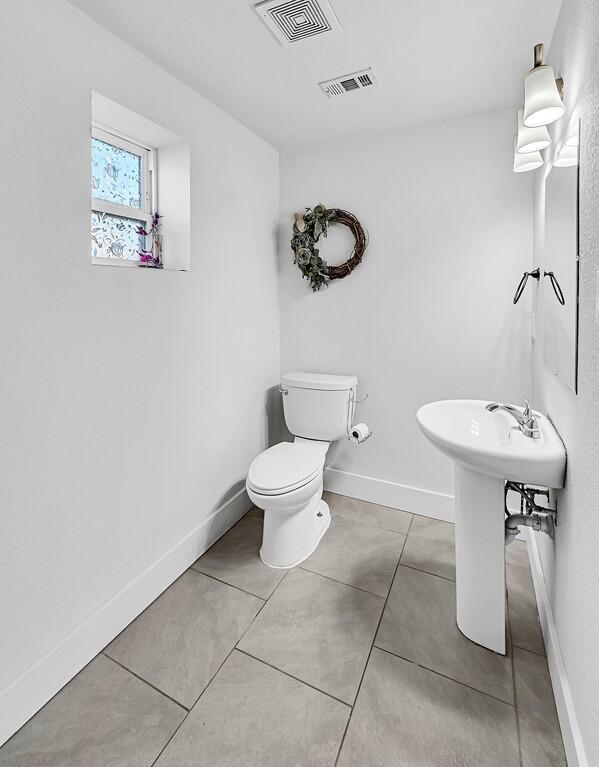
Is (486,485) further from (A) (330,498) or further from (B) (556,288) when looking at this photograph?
(A) (330,498)

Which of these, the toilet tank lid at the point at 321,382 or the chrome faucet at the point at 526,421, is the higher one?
the toilet tank lid at the point at 321,382

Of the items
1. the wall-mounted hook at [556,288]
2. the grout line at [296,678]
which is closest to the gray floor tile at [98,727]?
the grout line at [296,678]

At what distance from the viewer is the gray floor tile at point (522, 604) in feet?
4.97

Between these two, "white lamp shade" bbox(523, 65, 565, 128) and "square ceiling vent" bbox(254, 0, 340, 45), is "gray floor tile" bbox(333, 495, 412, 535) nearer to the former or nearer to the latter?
"white lamp shade" bbox(523, 65, 565, 128)

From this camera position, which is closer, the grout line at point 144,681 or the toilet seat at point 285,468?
the grout line at point 144,681

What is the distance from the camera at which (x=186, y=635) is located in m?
1.56

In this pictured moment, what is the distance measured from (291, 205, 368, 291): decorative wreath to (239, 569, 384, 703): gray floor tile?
1684mm

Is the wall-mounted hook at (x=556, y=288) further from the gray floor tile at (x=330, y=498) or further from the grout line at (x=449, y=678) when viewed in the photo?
the gray floor tile at (x=330, y=498)

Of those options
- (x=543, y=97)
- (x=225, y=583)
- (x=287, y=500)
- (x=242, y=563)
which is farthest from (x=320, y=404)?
(x=543, y=97)

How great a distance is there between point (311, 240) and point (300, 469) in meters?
1.39

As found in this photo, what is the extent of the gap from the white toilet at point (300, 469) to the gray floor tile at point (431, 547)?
48cm

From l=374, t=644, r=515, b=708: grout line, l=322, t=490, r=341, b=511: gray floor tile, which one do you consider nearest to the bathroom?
l=374, t=644, r=515, b=708: grout line

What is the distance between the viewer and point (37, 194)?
124 centimetres

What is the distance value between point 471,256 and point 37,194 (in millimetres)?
1939
